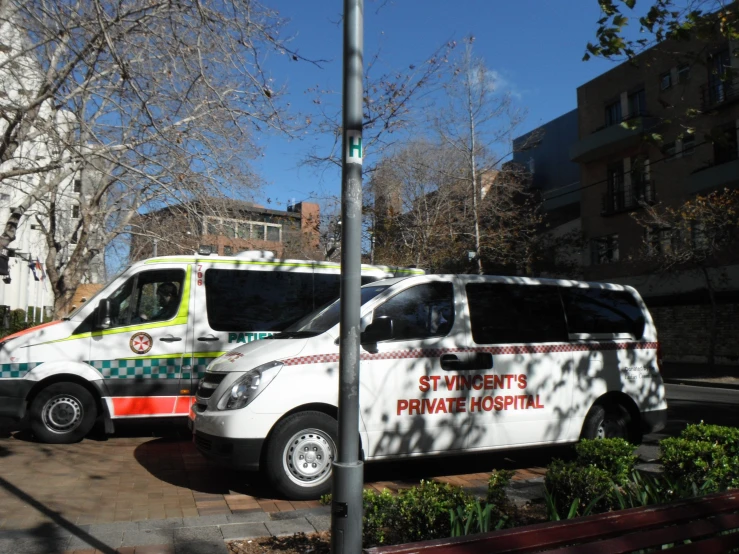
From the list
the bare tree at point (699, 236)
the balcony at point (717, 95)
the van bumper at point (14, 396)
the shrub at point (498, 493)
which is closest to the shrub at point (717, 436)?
the shrub at point (498, 493)

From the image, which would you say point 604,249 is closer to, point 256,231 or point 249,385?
point 256,231

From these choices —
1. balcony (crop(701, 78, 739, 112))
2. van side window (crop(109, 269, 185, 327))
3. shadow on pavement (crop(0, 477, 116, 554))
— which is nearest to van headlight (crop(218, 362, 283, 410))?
shadow on pavement (crop(0, 477, 116, 554))

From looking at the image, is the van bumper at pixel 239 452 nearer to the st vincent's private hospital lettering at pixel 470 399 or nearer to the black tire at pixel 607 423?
the st vincent's private hospital lettering at pixel 470 399

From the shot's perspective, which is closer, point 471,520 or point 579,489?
point 471,520

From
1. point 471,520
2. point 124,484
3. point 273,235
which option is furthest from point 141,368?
point 273,235

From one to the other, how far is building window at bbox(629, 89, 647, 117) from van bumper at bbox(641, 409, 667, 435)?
82.9ft

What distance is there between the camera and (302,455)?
19.2 feet

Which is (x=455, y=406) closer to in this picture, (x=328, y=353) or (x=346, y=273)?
(x=328, y=353)

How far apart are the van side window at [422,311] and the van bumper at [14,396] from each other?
4.73 metres

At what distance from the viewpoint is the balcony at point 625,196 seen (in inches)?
1161

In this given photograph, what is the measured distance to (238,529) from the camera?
16.1 feet

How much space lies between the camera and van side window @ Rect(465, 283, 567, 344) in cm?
666

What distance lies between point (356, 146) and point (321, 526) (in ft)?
9.74

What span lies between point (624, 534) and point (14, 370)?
7.36 metres
